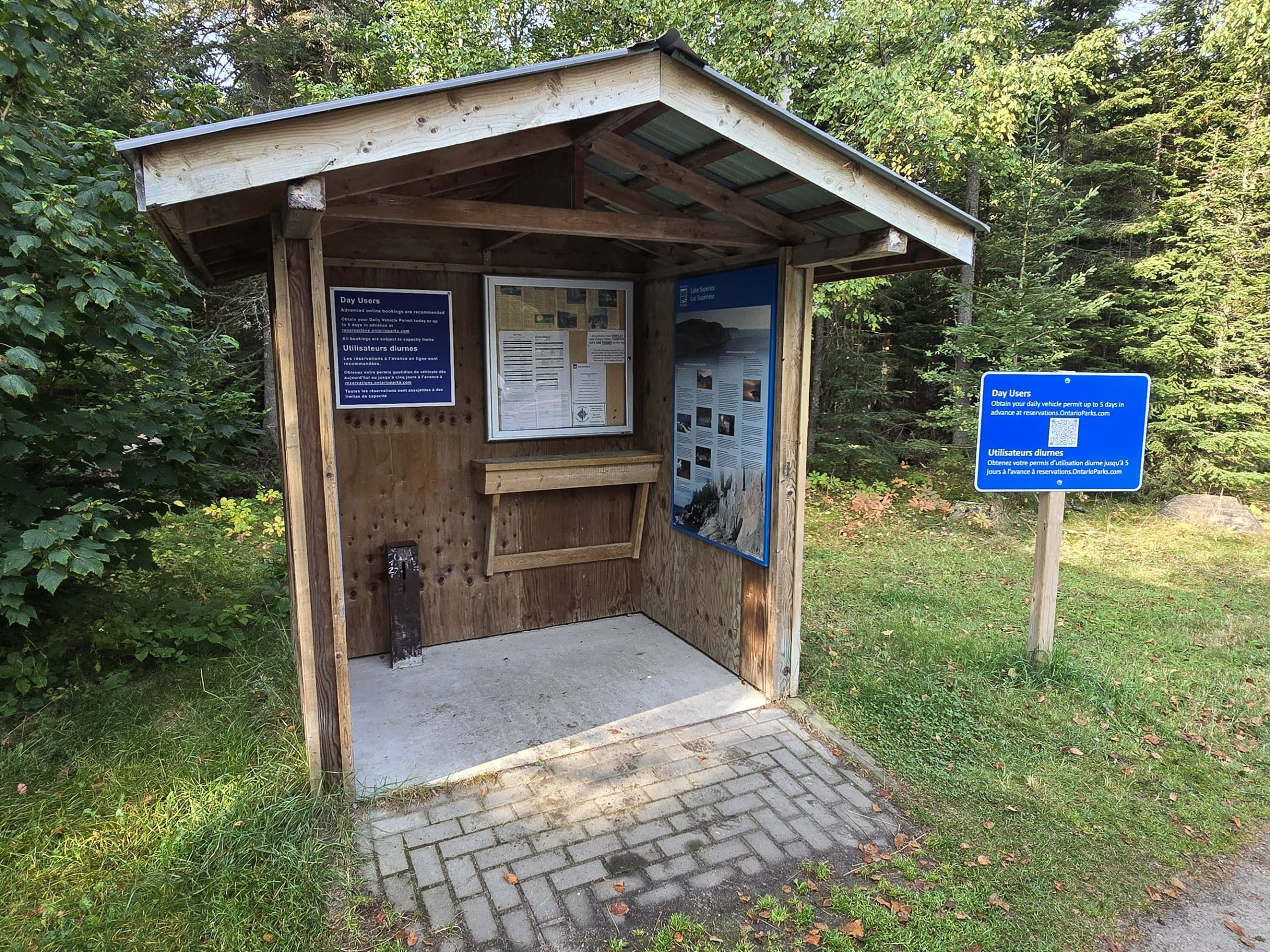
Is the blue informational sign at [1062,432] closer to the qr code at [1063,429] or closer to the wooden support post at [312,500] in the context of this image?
the qr code at [1063,429]

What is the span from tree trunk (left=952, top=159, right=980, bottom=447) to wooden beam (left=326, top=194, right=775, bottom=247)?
619 cm

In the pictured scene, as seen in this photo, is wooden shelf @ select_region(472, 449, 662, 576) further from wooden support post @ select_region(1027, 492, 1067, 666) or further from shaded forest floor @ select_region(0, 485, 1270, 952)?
wooden support post @ select_region(1027, 492, 1067, 666)

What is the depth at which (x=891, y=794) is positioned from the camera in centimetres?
338

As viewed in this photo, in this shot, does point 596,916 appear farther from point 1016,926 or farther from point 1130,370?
point 1130,370

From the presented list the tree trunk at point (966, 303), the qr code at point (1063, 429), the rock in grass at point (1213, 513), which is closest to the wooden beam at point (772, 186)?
the qr code at point (1063, 429)

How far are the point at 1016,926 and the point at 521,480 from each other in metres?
3.36

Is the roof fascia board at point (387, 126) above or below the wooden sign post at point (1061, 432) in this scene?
above

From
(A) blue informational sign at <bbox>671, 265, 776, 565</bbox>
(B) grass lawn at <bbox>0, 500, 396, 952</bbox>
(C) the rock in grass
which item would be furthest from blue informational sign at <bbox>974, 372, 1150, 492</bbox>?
(C) the rock in grass

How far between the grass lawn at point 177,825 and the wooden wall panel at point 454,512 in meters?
0.96

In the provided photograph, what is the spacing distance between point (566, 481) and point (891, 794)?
262 centimetres

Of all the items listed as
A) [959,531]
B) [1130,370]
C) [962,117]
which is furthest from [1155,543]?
[962,117]

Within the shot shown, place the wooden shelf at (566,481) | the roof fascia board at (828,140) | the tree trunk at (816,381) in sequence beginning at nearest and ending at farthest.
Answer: the roof fascia board at (828,140)
the wooden shelf at (566,481)
the tree trunk at (816,381)

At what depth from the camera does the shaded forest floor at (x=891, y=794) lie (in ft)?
8.43

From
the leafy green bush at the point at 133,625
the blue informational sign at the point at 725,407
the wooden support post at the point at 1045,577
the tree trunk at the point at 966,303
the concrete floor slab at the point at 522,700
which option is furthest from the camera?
the tree trunk at the point at 966,303
